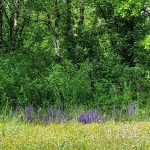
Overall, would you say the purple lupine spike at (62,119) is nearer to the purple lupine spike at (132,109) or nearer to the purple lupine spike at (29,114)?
the purple lupine spike at (29,114)

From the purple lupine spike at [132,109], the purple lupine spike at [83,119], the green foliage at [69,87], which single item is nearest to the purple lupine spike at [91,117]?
the purple lupine spike at [83,119]

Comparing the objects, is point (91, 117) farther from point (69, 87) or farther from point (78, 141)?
point (78, 141)

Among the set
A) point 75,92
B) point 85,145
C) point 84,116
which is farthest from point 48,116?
point 85,145

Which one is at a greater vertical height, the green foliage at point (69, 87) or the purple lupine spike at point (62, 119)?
the green foliage at point (69, 87)

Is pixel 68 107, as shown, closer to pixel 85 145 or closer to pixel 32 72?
pixel 32 72

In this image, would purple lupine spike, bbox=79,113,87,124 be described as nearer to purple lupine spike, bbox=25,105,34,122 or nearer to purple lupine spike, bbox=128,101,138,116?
purple lupine spike, bbox=25,105,34,122

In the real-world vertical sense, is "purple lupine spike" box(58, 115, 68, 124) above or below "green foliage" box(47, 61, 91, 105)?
below

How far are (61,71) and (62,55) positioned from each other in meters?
5.91

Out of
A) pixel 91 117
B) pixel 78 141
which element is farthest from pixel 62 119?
pixel 78 141

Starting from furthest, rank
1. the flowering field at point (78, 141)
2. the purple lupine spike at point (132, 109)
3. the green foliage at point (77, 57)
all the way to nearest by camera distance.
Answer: the green foliage at point (77, 57)
the purple lupine spike at point (132, 109)
the flowering field at point (78, 141)

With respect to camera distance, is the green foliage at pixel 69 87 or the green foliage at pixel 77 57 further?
the green foliage at pixel 77 57

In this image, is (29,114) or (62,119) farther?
(29,114)

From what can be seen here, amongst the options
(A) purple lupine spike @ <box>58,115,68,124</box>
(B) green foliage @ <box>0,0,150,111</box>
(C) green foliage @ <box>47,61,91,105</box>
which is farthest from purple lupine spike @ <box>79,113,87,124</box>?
(C) green foliage @ <box>47,61,91,105</box>

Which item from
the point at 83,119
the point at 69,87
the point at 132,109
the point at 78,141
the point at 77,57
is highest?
the point at 77,57
